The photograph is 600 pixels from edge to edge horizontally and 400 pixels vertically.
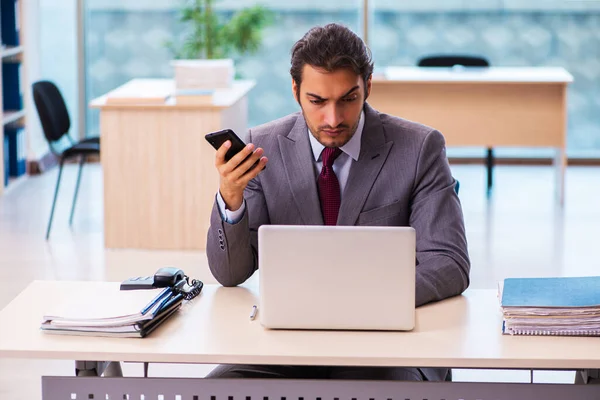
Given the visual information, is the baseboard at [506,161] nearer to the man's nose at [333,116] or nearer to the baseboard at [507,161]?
the baseboard at [507,161]

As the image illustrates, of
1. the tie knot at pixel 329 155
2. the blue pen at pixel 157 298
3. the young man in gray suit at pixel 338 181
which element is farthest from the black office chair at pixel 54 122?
the blue pen at pixel 157 298

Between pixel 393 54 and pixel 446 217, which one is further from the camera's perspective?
pixel 393 54

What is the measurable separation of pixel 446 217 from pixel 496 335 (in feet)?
1.50

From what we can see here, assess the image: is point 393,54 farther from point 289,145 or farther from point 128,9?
point 289,145

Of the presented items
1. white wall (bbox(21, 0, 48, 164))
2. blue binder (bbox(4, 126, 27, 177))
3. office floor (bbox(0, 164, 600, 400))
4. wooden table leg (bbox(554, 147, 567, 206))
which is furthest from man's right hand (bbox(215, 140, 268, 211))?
white wall (bbox(21, 0, 48, 164))

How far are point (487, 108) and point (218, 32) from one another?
2.05 metres

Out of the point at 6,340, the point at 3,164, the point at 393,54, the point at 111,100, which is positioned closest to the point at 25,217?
the point at 3,164

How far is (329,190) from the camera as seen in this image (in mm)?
2598

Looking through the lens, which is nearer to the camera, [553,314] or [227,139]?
[553,314]

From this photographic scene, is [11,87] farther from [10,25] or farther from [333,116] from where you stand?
[333,116]

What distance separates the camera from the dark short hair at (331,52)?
2.38m

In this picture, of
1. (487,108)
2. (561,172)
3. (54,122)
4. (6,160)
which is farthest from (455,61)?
(6,160)

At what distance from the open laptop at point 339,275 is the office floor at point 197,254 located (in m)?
1.58

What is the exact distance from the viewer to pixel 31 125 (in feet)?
24.3
